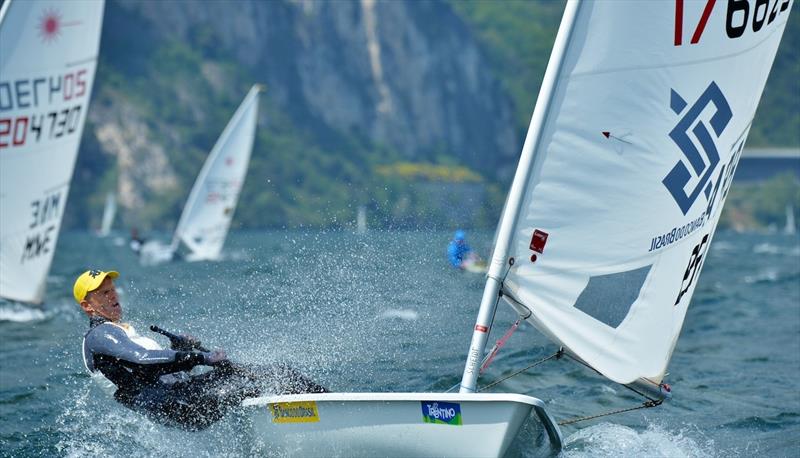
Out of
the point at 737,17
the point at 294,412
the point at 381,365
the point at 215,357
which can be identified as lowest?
the point at 381,365

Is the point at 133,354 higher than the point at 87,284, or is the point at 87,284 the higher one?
the point at 87,284

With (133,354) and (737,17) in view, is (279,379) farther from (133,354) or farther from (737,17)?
(737,17)

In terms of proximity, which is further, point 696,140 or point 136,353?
point 136,353

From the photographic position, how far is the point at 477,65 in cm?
13175

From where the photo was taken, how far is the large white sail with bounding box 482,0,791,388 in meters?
6.13

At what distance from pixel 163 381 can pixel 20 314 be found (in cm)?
843

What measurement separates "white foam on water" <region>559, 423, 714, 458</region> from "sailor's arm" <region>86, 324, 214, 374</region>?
7.76 ft

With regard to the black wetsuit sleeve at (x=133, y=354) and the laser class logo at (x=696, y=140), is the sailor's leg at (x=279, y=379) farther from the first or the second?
the laser class logo at (x=696, y=140)

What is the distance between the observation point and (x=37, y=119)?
40.7 ft

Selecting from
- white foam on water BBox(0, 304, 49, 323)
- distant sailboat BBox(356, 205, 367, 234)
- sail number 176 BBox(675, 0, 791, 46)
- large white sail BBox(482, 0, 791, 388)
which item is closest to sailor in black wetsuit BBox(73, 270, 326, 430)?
large white sail BBox(482, 0, 791, 388)

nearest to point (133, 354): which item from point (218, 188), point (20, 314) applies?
point (20, 314)

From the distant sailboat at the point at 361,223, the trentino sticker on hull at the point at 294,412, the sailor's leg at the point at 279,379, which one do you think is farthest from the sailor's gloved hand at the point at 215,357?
the distant sailboat at the point at 361,223

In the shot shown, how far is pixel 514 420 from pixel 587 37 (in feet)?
7.08

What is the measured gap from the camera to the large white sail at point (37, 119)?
12.1 meters
